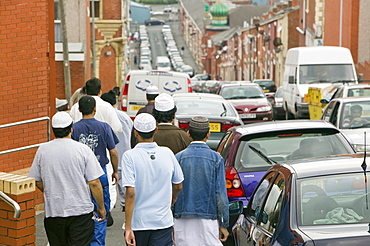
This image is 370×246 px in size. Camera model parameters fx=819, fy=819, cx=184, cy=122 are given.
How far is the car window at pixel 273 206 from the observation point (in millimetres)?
6121

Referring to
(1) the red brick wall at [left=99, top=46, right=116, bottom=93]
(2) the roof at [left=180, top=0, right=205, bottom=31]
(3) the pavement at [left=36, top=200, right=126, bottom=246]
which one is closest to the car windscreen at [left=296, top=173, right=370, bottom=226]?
(3) the pavement at [left=36, top=200, right=126, bottom=246]

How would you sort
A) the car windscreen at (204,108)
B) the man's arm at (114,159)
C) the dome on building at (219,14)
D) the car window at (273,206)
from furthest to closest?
the dome on building at (219,14)
the car windscreen at (204,108)
the man's arm at (114,159)
the car window at (273,206)

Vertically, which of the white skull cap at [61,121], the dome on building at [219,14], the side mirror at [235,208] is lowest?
the side mirror at [235,208]

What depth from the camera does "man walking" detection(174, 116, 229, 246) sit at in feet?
22.6

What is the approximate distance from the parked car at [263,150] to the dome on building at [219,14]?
12955cm

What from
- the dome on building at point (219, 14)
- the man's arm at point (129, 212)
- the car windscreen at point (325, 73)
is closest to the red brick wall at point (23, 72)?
the man's arm at point (129, 212)

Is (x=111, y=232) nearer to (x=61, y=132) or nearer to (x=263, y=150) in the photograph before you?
(x=263, y=150)

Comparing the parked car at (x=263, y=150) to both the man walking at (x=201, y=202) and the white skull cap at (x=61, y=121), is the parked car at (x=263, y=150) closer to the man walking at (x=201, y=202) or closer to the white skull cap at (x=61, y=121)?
the man walking at (x=201, y=202)

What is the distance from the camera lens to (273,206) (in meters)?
6.36

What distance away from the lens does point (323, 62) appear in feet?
88.7

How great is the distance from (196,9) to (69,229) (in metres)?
164

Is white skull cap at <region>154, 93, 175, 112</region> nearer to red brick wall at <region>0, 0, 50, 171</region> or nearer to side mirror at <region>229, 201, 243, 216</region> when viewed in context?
side mirror at <region>229, 201, 243, 216</region>

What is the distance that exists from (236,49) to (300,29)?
31225 mm

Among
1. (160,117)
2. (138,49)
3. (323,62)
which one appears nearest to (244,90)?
(323,62)
